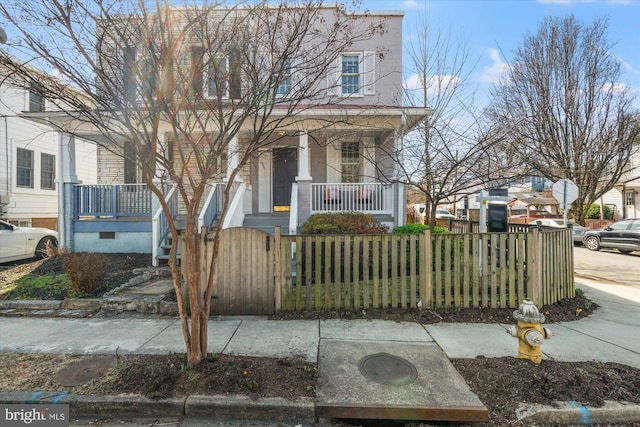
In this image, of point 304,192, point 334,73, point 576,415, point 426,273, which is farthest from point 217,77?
point 304,192

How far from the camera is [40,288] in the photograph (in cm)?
597

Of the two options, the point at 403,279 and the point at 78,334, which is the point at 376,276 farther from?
the point at 78,334

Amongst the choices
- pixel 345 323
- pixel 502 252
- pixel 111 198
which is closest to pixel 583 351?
pixel 502 252

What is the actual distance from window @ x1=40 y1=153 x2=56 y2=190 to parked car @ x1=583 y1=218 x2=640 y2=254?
25148mm

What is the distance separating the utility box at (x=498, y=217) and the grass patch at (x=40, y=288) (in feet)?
28.5

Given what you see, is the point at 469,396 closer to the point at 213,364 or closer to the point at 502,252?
the point at 213,364

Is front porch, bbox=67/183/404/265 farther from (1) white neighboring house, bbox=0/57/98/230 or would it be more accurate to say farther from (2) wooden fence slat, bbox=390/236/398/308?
(1) white neighboring house, bbox=0/57/98/230

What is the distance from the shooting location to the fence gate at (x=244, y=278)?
16.6 feet

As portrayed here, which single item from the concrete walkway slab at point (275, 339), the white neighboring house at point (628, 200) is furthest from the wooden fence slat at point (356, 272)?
the white neighboring house at point (628, 200)

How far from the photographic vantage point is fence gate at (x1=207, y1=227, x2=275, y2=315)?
16.6ft

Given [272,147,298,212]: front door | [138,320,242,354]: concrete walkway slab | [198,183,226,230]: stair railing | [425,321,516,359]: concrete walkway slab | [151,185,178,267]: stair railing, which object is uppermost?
[272,147,298,212]: front door

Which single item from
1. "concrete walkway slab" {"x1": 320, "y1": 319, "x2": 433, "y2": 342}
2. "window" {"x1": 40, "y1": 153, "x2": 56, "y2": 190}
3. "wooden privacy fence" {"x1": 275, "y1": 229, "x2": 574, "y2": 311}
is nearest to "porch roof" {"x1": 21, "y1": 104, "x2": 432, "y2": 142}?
"wooden privacy fence" {"x1": 275, "y1": 229, "x2": 574, "y2": 311}

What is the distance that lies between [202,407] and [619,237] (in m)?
16.8

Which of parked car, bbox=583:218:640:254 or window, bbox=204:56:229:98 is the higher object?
window, bbox=204:56:229:98
